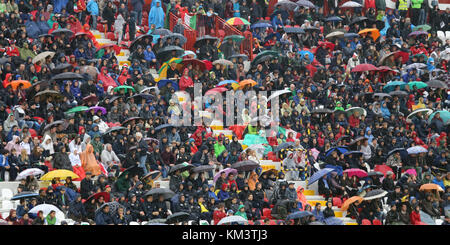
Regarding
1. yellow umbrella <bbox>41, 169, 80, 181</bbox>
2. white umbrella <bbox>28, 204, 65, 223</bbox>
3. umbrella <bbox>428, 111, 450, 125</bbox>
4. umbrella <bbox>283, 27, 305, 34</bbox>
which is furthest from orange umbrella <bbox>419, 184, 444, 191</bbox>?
umbrella <bbox>283, 27, 305, 34</bbox>

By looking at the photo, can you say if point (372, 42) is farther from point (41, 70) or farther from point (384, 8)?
point (41, 70)

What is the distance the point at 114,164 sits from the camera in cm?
3159

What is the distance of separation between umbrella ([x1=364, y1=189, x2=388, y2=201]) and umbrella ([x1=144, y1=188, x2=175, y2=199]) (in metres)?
5.08

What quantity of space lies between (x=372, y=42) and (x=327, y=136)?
8.55 metres

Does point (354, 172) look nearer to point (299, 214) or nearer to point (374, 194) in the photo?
point (374, 194)

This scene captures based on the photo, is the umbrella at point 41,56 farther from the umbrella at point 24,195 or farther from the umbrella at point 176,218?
the umbrella at point 176,218

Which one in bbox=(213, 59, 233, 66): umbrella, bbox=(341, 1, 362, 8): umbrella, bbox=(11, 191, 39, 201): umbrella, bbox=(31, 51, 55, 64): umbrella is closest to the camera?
bbox=(11, 191, 39, 201): umbrella

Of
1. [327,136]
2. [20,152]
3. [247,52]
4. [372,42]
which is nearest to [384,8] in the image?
[372,42]

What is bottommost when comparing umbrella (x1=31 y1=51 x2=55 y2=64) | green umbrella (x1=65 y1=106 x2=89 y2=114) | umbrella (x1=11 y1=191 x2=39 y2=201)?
umbrella (x1=11 y1=191 x2=39 y2=201)

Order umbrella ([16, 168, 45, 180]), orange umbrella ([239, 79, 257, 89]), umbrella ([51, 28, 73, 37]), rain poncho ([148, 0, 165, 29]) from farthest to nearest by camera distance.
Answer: rain poncho ([148, 0, 165, 29]), umbrella ([51, 28, 73, 37]), orange umbrella ([239, 79, 257, 89]), umbrella ([16, 168, 45, 180])

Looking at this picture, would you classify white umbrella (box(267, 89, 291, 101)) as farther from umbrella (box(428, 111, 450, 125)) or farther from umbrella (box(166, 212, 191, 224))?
umbrella (box(166, 212, 191, 224))

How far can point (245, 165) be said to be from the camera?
3158 cm

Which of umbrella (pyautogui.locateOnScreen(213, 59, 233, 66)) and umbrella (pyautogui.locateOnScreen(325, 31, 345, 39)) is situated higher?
umbrella (pyautogui.locateOnScreen(325, 31, 345, 39))

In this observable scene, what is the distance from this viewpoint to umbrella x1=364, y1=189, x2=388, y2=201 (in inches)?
1224
